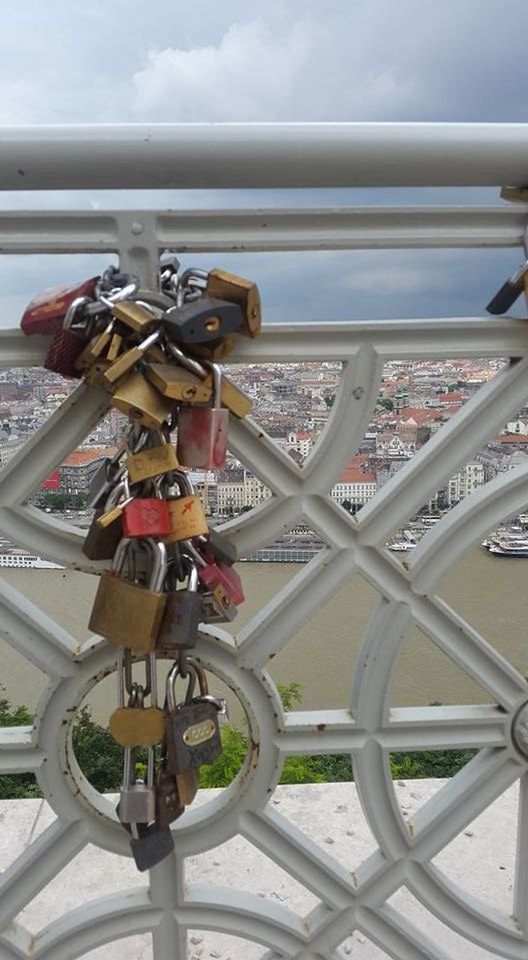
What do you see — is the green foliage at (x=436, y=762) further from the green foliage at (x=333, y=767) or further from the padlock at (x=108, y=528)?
the padlock at (x=108, y=528)

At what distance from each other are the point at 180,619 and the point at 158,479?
120 millimetres

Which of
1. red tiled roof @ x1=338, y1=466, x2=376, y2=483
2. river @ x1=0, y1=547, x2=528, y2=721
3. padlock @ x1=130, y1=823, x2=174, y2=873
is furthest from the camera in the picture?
river @ x1=0, y1=547, x2=528, y2=721

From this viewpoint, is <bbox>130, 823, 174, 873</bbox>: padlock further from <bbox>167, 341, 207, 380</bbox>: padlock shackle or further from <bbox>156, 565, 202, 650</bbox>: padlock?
<bbox>167, 341, 207, 380</bbox>: padlock shackle

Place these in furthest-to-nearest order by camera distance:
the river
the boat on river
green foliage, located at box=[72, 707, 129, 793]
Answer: green foliage, located at box=[72, 707, 129, 793]
the river
the boat on river

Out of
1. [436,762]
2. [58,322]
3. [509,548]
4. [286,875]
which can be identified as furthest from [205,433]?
[436,762]

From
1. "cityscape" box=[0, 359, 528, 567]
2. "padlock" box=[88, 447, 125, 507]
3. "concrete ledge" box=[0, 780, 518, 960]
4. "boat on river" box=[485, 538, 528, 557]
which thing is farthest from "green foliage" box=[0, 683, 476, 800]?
"padlock" box=[88, 447, 125, 507]

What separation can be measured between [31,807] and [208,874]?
15.9 inches

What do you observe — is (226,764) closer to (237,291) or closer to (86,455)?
(86,455)

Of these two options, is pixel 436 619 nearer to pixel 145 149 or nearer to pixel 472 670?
pixel 472 670

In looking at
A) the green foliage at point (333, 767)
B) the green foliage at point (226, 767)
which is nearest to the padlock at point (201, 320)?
the green foliage at point (226, 767)

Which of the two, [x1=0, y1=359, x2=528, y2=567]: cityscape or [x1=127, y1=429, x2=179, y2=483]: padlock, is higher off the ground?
[x1=0, y1=359, x2=528, y2=567]: cityscape

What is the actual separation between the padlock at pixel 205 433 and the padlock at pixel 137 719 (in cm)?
18

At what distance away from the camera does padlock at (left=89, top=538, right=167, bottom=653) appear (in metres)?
0.55

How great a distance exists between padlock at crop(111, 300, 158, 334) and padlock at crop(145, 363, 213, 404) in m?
0.03
